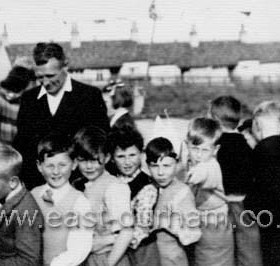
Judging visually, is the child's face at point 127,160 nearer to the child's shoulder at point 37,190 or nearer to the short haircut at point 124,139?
the short haircut at point 124,139

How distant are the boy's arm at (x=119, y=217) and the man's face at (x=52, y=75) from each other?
0.59 metres

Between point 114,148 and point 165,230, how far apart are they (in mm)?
455

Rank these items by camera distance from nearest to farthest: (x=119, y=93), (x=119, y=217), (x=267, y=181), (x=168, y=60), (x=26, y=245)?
(x=26, y=245), (x=119, y=217), (x=267, y=181), (x=119, y=93), (x=168, y=60)

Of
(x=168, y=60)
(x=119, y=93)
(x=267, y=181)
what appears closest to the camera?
(x=267, y=181)

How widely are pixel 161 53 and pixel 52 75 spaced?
2.24 feet

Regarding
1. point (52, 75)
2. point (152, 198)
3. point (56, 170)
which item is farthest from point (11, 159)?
point (152, 198)

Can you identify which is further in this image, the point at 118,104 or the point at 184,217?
the point at 118,104

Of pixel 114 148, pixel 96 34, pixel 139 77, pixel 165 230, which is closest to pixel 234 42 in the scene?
pixel 139 77

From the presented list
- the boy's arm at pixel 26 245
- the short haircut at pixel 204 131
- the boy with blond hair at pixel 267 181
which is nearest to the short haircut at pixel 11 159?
the boy's arm at pixel 26 245

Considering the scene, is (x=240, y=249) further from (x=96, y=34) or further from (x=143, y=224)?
(x=96, y=34)

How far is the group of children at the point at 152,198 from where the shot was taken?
2.21 m

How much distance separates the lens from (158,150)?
7.46 feet

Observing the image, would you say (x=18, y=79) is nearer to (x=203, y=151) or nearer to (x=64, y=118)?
(x=64, y=118)

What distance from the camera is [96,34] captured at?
2.67 meters
